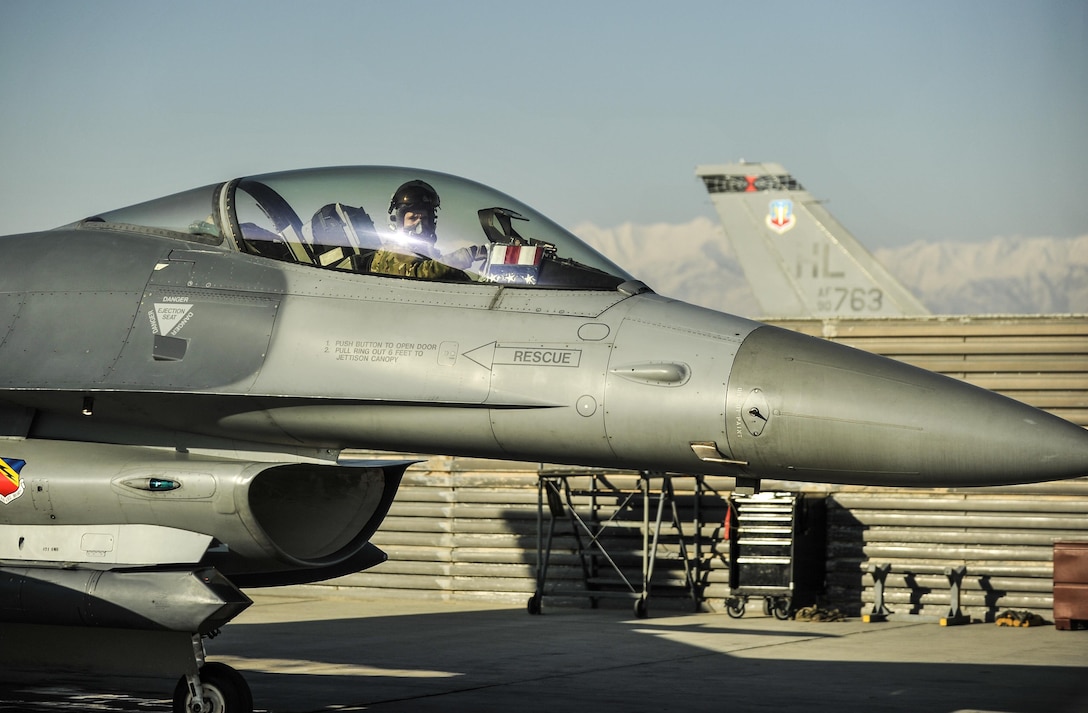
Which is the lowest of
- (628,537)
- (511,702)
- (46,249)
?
(511,702)

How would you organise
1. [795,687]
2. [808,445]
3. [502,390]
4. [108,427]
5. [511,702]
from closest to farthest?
1. [808,445]
2. [502,390]
3. [108,427]
4. [511,702]
5. [795,687]

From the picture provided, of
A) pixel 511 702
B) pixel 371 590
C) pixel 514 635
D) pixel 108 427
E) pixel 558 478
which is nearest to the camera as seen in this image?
pixel 108 427

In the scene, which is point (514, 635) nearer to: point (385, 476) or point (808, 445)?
point (385, 476)

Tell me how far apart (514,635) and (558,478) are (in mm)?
3176

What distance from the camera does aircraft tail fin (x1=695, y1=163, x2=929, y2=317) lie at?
1086 inches

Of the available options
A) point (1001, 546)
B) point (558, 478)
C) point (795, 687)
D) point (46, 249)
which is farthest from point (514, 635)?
point (46, 249)

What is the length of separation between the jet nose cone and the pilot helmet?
1747 millimetres

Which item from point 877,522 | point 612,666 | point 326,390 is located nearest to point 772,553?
point 877,522

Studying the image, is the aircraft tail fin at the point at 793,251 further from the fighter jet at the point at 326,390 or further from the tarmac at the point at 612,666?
the fighter jet at the point at 326,390

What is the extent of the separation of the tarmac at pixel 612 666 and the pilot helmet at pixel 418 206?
3091mm

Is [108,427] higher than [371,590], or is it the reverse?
[108,427]

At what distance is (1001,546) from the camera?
14.4 m

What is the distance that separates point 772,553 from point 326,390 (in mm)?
8785

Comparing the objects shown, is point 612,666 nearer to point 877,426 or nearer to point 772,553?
point 772,553
